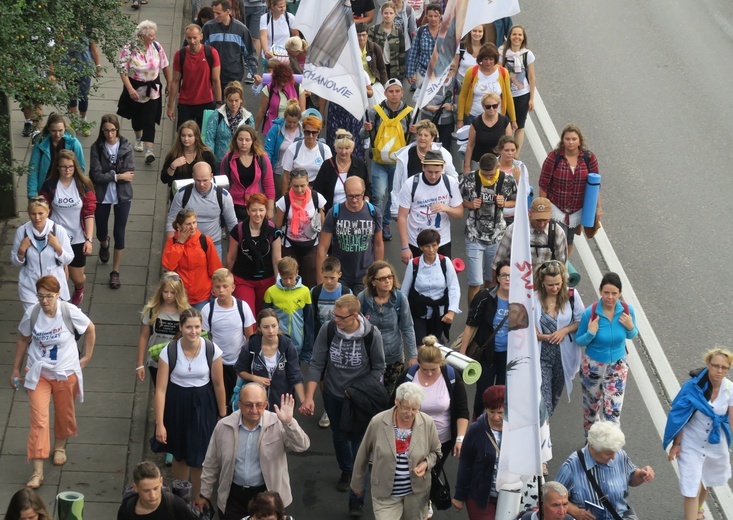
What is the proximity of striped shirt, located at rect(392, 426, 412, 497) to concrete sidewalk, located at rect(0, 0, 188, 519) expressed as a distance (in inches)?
94.1

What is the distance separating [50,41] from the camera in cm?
1311

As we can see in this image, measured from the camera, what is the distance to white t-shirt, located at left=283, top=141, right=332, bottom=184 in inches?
576

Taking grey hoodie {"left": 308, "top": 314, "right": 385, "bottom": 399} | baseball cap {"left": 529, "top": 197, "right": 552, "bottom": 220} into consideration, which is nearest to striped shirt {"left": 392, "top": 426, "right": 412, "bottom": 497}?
grey hoodie {"left": 308, "top": 314, "right": 385, "bottom": 399}

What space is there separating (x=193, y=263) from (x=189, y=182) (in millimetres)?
1277

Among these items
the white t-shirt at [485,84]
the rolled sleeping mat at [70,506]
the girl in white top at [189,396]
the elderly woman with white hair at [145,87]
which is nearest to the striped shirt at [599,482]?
the girl in white top at [189,396]

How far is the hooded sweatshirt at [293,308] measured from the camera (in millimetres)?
12180

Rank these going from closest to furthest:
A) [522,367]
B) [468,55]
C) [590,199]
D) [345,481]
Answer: [522,367] → [345,481] → [590,199] → [468,55]

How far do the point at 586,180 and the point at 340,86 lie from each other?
2732mm

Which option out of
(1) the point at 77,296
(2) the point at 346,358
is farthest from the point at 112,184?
(2) the point at 346,358

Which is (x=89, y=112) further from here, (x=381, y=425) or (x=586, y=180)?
(x=381, y=425)

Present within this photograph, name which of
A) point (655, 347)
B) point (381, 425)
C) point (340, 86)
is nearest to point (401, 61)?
point (340, 86)

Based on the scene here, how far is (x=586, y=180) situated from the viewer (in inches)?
561

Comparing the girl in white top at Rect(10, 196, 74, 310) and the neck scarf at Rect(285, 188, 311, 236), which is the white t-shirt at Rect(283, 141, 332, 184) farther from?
the girl in white top at Rect(10, 196, 74, 310)

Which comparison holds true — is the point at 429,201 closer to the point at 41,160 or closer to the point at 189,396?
the point at 189,396
